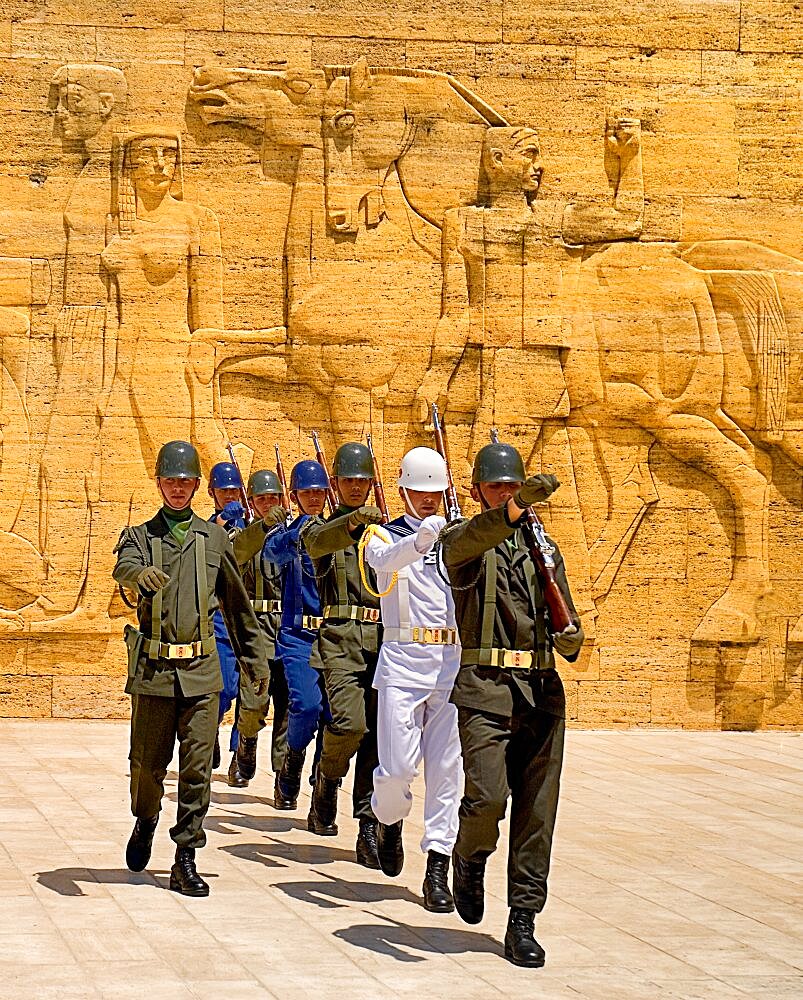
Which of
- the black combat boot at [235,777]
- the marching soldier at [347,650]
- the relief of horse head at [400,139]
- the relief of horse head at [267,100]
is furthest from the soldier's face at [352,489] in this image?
the relief of horse head at [267,100]

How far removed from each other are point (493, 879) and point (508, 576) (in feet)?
6.19

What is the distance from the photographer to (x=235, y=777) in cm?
995

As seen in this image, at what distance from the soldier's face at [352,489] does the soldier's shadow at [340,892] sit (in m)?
1.74

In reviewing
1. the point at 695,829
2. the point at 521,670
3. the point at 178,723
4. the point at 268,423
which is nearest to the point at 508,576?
the point at 521,670

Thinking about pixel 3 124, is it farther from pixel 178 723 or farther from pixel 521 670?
pixel 521 670

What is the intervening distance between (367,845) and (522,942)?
5.95ft

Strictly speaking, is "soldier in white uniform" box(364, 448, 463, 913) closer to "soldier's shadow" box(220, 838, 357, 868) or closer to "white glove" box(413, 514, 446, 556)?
"white glove" box(413, 514, 446, 556)

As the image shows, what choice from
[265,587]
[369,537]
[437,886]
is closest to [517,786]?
[437,886]

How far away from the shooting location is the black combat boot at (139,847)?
716cm

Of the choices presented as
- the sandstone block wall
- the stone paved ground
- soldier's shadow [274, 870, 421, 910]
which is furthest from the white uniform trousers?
the sandstone block wall

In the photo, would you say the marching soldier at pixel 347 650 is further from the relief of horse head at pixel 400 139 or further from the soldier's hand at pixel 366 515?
the relief of horse head at pixel 400 139

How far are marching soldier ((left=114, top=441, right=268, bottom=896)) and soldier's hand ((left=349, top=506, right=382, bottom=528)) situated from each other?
0.61m

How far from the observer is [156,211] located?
12.3 meters

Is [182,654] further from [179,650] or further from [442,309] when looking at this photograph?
[442,309]
